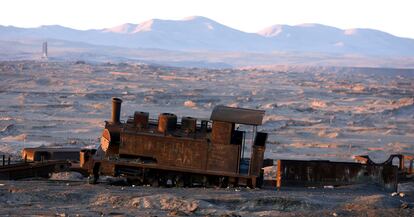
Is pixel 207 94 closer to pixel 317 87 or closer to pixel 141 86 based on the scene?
pixel 141 86

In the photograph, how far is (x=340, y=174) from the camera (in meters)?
21.3

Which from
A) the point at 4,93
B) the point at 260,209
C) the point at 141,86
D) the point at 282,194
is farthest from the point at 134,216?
the point at 141,86

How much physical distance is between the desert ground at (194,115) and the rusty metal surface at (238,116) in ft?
5.73

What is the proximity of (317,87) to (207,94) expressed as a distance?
2186 cm

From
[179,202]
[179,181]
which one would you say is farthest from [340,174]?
[179,202]

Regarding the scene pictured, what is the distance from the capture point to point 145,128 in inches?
789

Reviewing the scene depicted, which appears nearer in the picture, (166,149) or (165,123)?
(166,149)

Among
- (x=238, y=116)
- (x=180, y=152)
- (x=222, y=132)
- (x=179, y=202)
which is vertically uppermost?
(x=238, y=116)

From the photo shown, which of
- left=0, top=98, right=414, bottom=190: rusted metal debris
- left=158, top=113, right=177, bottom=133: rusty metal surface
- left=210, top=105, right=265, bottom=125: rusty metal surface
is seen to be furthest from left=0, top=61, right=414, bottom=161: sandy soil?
left=210, top=105, right=265, bottom=125: rusty metal surface

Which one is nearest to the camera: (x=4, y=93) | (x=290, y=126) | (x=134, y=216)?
(x=134, y=216)

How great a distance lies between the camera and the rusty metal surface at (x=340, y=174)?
21172 millimetres

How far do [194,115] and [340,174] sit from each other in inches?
1095

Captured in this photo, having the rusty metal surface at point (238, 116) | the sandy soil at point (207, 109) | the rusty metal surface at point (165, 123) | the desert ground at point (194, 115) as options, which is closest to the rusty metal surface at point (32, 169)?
the desert ground at point (194, 115)

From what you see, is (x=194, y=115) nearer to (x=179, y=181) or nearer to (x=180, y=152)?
(x=179, y=181)
